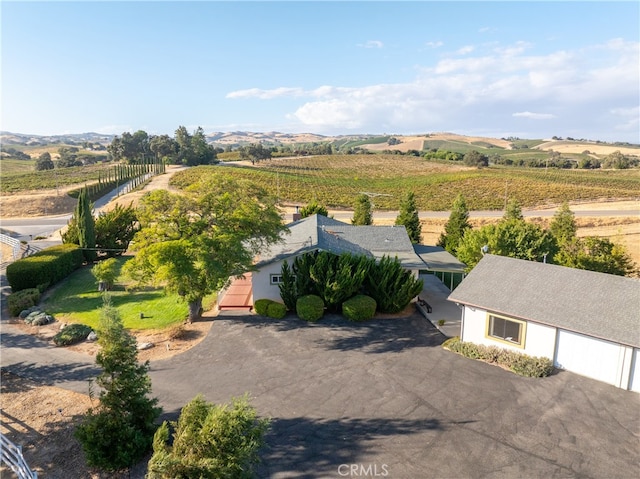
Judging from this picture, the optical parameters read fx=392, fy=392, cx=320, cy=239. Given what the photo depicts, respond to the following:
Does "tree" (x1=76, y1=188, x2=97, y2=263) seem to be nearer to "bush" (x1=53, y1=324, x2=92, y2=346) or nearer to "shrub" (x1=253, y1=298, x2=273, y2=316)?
"bush" (x1=53, y1=324, x2=92, y2=346)

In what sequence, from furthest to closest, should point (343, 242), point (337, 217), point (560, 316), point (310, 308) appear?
point (337, 217) → point (343, 242) → point (310, 308) → point (560, 316)

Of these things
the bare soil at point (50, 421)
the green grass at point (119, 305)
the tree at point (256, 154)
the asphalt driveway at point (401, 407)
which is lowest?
the bare soil at point (50, 421)

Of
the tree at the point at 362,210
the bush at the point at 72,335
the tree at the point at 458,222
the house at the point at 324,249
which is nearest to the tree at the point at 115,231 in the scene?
the house at the point at 324,249

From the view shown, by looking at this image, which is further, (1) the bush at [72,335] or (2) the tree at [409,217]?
(2) the tree at [409,217]

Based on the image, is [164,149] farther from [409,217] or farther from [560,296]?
[560,296]

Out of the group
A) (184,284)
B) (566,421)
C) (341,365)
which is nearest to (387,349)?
(341,365)

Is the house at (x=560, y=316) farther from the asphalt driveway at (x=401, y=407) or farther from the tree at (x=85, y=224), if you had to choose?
the tree at (x=85, y=224)

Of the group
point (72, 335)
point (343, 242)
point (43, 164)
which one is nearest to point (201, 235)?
point (72, 335)
